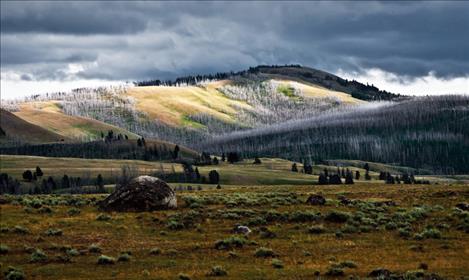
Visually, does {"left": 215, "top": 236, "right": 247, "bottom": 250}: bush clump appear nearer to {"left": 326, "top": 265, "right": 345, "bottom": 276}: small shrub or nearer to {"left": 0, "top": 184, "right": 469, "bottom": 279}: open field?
{"left": 0, "top": 184, "right": 469, "bottom": 279}: open field

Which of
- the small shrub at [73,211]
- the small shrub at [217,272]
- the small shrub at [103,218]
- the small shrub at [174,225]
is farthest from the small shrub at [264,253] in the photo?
the small shrub at [73,211]

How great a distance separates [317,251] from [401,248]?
5290 mm

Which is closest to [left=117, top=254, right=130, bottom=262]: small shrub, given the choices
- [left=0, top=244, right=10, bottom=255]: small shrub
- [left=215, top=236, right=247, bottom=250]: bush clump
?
[left=215, top=236, right=247, bottom=250]: bush clump

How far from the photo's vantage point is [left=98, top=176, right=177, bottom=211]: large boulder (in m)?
57.4

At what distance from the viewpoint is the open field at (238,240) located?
32.4 metres

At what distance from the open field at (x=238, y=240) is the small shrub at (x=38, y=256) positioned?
8 centimetres

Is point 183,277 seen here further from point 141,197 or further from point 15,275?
point 141,197

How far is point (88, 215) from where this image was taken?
54594mm

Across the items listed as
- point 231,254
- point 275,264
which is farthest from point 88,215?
point 275,264

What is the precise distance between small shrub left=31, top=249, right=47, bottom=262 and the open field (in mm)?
79

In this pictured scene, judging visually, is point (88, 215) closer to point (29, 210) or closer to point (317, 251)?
point (29, 210)

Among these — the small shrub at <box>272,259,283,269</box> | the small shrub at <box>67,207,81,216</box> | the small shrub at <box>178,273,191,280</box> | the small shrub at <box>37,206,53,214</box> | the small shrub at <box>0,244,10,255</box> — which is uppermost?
the small shrub at <box>37,206,53,214</box>

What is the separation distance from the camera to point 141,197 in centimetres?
5756

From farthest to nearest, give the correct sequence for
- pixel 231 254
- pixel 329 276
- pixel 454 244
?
pixel 454 244, pixel 231 254, pixel 329 276
